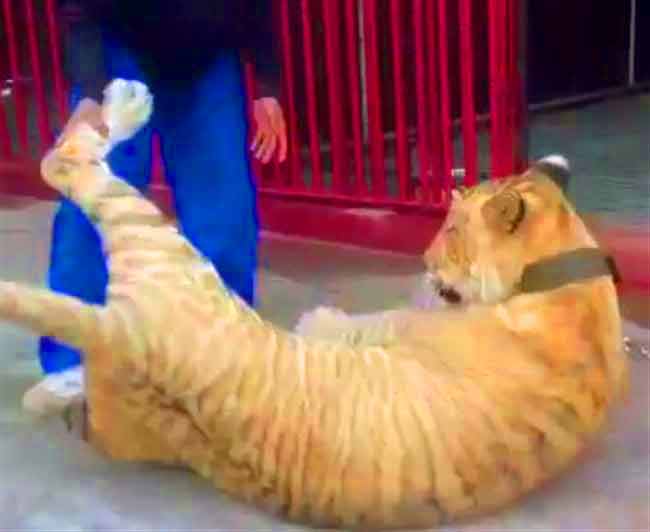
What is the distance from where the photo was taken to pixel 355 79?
12.5 ft

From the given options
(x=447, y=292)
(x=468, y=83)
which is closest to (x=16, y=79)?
(x=468, y=83)

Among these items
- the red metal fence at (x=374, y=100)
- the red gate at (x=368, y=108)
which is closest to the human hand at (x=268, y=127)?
the red metal fence at (x=374, y=100)

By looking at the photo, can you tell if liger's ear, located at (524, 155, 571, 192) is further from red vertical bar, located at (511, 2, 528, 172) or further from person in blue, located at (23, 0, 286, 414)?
red vertical bar, located at (511, 2, 528, 172)

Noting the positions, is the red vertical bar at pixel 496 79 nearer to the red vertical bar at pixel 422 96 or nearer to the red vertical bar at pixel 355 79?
the red vertical bar at pixel 422 96

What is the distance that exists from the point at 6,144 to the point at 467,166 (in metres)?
1.76

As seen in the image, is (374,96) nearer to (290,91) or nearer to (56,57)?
(290,91)

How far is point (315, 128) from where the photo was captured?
Result: 388cm

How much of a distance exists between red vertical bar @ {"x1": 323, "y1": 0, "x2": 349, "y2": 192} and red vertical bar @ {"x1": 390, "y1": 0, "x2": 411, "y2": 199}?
0.57 ft

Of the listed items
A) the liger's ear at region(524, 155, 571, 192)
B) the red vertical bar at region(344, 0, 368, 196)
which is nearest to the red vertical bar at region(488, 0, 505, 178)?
the red vertical bar at region(344, 0, 368, 196)

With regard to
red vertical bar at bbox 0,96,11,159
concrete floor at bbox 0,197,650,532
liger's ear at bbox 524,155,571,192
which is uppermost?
liger's ear at bbox 524,155,571,192

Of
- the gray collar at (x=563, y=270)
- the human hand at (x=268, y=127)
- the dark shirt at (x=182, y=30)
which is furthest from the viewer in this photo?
the human hand at (x=268, y=127)

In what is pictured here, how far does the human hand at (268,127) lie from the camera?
270cm

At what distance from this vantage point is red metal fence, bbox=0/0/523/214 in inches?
138

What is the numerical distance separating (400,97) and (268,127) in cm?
99
